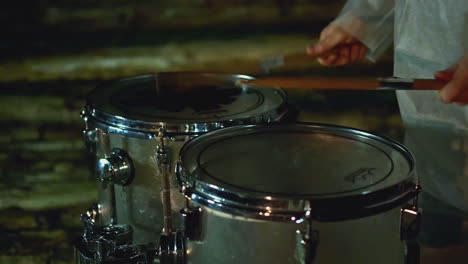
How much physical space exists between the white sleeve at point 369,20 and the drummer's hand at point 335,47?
0.02 meters

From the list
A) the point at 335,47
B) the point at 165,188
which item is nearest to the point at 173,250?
the point at 165,188

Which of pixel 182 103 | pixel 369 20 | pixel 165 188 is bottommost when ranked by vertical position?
pixel 165 188

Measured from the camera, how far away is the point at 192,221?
1197mm

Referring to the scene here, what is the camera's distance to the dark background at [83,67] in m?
2.52

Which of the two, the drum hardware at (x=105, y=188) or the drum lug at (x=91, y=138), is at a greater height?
the drum lug at (x=91, y=138)

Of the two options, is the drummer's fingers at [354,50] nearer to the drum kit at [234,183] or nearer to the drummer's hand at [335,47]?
the drummer's hand at [335,47]

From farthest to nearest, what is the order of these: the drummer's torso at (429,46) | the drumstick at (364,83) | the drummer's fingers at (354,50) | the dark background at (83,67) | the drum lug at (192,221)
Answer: the dark background at (83,67), the drummer's fingers at (354,50), the drummer's torso at (429,46), the drumstick at (364,83), the drum lug at (192,221)

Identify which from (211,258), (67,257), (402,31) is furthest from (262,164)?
(67,257)

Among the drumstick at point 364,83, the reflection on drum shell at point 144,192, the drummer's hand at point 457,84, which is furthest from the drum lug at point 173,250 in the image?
the drummer's hand at point 457,84

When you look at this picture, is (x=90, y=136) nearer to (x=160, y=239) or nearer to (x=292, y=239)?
(x=160, y=239)

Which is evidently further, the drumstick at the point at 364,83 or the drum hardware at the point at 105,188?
the drum hardware at the point at 105,188

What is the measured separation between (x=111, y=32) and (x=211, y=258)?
157 centimetres

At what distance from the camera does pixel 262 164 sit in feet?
4.49

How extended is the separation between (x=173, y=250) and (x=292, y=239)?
0.98 ft
